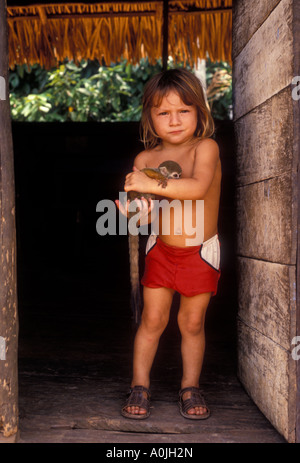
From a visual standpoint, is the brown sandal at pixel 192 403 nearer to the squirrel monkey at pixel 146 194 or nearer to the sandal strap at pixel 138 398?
the sandal strap at pixel 138 398

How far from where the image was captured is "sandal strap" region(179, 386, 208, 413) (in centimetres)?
199

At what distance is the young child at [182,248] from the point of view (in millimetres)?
2061

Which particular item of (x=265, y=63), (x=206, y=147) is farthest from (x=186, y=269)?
(x=265, y=63)

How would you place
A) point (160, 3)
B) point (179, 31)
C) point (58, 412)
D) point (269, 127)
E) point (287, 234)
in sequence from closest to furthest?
point (287, 234)
point (269, 127)
point (58, 412)
point (160, 3)
point (179, 31)

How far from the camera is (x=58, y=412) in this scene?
1.99m

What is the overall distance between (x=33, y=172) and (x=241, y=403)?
3586 mm

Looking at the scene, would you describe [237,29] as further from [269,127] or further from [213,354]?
[213,354]

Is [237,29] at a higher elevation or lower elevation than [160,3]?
lower

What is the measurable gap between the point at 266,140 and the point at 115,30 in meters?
2.80

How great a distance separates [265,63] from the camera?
187 cm

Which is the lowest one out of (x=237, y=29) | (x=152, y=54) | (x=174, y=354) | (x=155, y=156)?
(x=174, y=354)

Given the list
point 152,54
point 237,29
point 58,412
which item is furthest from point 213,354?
point 152,54

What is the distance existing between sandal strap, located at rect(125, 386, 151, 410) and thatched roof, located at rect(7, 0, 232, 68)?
312cm

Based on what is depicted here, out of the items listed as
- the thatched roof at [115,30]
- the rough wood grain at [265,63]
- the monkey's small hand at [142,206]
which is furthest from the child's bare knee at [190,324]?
the thatched roof at [115,30]
